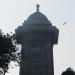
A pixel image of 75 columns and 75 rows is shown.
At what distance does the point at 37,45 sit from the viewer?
2223 centimetres

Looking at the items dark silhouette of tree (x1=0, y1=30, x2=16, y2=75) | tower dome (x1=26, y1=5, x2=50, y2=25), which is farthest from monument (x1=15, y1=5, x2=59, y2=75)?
dark silhouette of tree (x1=0, y1=30, x2=16, y2=75)

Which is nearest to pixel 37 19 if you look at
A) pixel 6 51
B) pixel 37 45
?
pixel 37 45

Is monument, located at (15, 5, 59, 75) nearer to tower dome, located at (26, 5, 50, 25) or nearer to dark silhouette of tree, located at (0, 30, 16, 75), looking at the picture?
tower dome, located at (26, 5, 50, 25)

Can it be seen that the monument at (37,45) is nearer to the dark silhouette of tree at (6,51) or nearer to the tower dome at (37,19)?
the tower dome at (37,19)

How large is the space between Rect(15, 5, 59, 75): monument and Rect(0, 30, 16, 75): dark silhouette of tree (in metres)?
8.35

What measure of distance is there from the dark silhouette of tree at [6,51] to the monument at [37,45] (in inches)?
329

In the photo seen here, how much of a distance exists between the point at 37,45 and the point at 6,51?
31.4ft

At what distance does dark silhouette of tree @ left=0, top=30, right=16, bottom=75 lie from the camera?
102 feet

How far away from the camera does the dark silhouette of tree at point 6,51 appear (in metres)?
31.0

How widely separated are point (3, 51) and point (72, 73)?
Answer: 18.5m

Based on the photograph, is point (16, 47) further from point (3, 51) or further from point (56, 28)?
point (56, 28)

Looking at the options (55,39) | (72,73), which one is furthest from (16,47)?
(72,73)

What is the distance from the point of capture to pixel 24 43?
886 inches

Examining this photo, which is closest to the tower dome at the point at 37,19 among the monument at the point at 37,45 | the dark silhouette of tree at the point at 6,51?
the monument at the point at 37,45
